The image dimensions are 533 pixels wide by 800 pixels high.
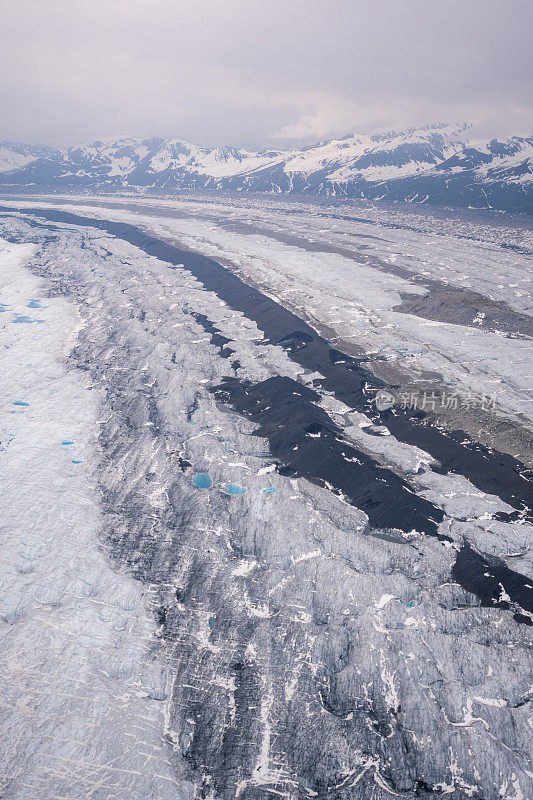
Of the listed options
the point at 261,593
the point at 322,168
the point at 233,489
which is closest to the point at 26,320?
the point at 233,489

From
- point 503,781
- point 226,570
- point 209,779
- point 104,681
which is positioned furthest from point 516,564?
point 104,681

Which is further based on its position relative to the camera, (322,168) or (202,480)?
(322,168)

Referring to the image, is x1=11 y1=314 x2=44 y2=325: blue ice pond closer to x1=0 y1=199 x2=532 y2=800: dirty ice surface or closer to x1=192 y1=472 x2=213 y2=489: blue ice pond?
x1=0 y1=199 x2=532 y2=800: dirty ice surface

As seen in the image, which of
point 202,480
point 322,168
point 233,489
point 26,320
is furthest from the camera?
point 322,168

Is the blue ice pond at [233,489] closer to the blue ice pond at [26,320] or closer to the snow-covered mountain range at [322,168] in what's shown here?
the blue ice pond at [26,320]

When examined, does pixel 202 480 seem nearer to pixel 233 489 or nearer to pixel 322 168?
pixel 233 489
